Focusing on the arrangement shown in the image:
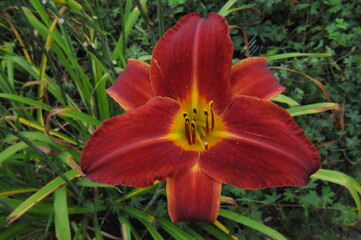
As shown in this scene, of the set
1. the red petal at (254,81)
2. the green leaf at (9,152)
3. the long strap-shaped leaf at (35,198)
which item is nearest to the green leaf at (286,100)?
the red petal at (254,81)

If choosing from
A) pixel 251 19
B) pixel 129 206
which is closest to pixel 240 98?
pixel 129 206

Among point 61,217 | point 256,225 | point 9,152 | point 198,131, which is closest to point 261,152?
point 198,131

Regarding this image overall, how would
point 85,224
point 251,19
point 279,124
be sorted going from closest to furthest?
point 279,124 → point 85,224 → point 251,19

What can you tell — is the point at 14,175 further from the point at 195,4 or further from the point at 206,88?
the point at 195,4

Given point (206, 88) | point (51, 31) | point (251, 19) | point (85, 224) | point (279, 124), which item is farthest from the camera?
point (251, 19)

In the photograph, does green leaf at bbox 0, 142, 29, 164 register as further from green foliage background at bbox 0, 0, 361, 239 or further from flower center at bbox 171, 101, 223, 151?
flower center at bbox 171, 101, 223, 151

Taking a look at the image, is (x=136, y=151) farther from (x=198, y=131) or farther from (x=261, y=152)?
(x=261, y=152)
